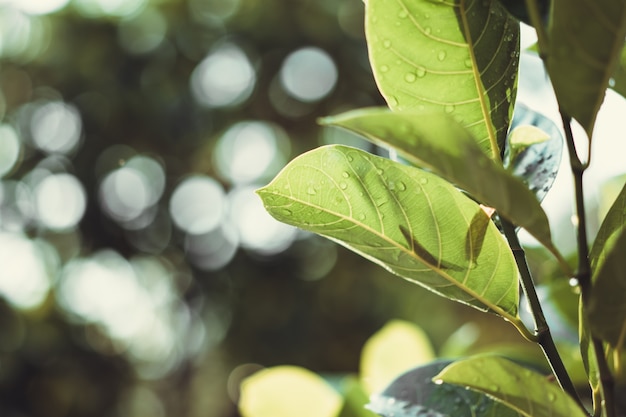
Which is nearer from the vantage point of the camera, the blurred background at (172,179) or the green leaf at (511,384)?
Answer: the green leaf at (511,384)

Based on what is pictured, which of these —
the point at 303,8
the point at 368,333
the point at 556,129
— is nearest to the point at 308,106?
the point at 303,8

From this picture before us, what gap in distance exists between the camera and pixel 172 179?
432 cm

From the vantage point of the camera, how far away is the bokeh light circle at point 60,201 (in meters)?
4.30

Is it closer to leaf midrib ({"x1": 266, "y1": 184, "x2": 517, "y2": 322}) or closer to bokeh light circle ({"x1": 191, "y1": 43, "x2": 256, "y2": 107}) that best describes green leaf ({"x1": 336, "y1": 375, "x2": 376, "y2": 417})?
leaf midrib ({"x1": 266, "y1": 184, "x2": 517, "y2": 322})

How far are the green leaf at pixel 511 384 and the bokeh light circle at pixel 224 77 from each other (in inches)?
160

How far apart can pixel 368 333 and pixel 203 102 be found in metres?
1.81

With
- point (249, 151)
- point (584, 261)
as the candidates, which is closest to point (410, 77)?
point (584, 261)

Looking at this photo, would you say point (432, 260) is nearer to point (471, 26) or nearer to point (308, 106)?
point (471, 26)

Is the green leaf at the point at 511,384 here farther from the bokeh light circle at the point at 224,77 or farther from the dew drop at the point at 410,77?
the bokeh light circle at the point at 224,77

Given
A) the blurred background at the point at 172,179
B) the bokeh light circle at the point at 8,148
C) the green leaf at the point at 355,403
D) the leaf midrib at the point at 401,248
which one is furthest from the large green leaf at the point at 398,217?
the bokeh light circle at the point at 8,148

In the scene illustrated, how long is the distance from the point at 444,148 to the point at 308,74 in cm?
420

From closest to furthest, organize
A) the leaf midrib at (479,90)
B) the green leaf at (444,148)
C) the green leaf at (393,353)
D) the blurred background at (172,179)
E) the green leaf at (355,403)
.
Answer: the green leaf at (444,148)
the leaf midrib at (479,90)
the green leaf at (355,403)
the green leaf at (393,353)
the blurred background at (172,179)

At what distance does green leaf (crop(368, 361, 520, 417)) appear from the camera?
1.26 ft

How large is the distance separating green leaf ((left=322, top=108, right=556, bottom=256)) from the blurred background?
3.75 m
